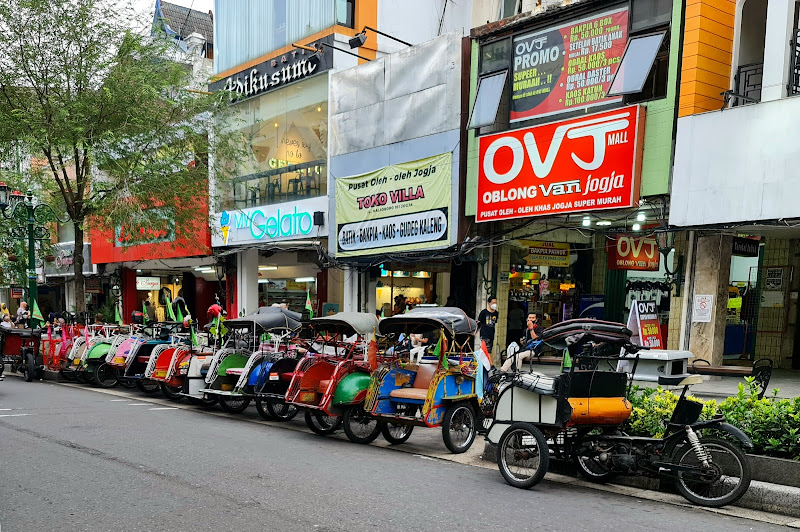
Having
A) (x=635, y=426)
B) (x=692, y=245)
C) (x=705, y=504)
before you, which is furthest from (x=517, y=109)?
(x=705, y=504)

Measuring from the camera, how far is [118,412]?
38.5 feet

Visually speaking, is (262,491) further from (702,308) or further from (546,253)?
(546,253)

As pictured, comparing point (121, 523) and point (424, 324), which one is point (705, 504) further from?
point (121, 523)

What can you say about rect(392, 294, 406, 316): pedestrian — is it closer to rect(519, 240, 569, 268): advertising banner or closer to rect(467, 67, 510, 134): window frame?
rect(519, 240, 569, 268): advertising banner

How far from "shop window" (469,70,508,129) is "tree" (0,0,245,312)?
27.5 ft

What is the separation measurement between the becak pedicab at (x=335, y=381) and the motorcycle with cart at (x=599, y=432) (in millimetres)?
2485

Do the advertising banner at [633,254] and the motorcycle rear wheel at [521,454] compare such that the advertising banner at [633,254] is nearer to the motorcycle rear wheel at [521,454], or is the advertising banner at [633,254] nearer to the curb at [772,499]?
the motorcycle rear wheel at [521,454]

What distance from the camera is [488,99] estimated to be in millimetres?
16156

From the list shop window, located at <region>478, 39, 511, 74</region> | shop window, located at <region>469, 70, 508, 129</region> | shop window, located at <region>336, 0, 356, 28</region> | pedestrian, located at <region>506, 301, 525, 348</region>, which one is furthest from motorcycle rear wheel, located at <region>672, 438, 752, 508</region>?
shop window, located at <region>336, 0, 356, 28</region>

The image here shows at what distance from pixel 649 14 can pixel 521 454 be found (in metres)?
10.2

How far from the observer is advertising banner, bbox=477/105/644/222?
531 inches

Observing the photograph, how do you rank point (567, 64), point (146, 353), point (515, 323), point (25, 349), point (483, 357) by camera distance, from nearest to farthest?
point (483, 357) → point (146, 353) → point (567, 64) → point (25, 349) → point (515, 323)

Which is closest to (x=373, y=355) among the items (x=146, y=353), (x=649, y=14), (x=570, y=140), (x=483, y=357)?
(x=483, y=357)

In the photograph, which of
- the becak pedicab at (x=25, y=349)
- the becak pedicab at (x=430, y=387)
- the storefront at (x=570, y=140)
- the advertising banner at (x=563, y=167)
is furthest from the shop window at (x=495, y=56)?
the becak pedicab at (x=25, y=349)
